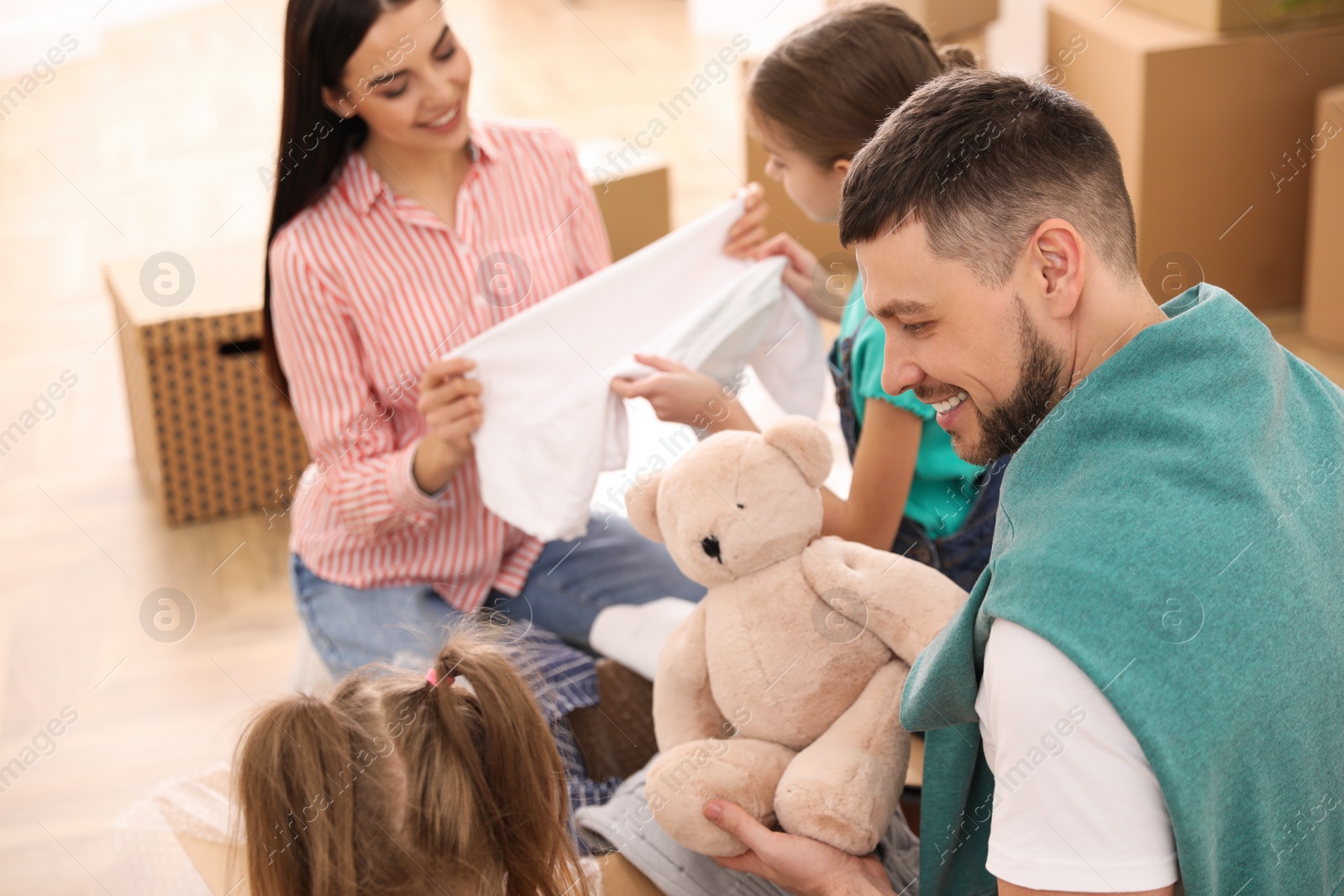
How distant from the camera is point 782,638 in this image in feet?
3.98

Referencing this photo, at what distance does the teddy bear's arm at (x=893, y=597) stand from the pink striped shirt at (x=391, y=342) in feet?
2.17

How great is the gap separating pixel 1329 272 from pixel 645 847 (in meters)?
2.29

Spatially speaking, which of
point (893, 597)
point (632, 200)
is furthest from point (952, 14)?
point (893, 597)

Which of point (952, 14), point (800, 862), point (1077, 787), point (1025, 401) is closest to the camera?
point (1077, 787)

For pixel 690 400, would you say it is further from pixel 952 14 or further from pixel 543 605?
pixel 952 14

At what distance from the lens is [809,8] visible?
17.3 ft

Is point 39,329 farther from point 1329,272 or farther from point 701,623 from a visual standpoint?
point 1329,272

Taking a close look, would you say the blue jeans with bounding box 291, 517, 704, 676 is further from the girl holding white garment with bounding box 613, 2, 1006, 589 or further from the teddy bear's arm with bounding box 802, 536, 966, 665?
the teddy bear's arm with bounding box 802, 536, 966, 665

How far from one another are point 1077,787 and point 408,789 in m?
0.52

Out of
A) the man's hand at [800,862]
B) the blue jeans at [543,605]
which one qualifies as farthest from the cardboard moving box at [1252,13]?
the man's hand at [800,862]

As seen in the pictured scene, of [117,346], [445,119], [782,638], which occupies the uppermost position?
[445,119]

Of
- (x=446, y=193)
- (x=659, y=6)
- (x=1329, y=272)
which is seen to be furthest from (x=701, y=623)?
(x=659, y=6)

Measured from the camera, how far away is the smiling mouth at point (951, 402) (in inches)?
39.8

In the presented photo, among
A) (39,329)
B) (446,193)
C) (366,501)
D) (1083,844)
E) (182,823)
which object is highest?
(446,193)
